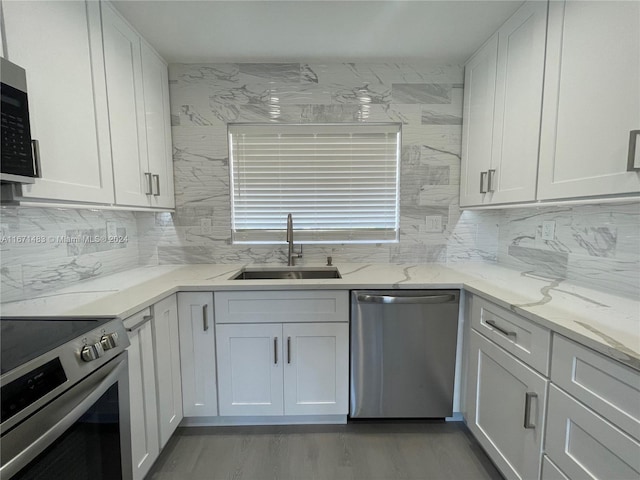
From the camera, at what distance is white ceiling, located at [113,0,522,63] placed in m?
1.51

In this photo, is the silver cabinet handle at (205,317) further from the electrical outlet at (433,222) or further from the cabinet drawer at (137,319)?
the electrical outlet at (433,222)

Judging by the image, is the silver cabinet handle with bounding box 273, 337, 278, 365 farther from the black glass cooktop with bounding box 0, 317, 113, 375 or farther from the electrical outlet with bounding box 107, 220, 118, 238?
the electrical outlet with bounding box 107, 220, 118, 238

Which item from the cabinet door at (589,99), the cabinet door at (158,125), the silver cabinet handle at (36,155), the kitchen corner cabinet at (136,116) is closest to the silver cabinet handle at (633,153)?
the cabinet door at (589,99)

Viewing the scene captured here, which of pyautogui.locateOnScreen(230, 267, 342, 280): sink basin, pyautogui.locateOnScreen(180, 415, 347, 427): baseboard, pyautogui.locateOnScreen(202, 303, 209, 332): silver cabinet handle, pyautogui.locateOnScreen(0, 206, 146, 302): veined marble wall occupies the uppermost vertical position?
pyautogui.locateOnScreen(0, 206, 146, 302): veined marble wall

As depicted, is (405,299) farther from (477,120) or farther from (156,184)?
(156,184)

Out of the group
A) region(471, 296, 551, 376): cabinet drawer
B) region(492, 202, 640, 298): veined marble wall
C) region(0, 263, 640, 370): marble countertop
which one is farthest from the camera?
region(492, 202, 640, 298): veined marble wall

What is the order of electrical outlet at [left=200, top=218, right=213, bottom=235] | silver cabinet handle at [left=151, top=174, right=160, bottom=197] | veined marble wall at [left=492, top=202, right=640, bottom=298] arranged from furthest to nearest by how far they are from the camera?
electrical outlet at [left=200, top=218, right=213, bottom=235]
silver cabinet handle at [left=151, top=174, right=160, bottom=197]
veined marble wall at [left=492, top=202, right=640, bottom=298]

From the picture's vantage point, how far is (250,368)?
5.52 ft

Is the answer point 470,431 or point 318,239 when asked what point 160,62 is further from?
point 470,431

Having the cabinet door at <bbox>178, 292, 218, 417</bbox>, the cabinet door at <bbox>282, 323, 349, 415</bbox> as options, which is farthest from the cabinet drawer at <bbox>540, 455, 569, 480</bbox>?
the cabinet door at <bbox>178, 292, 218, 417</bbox>

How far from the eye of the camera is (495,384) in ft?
4.51

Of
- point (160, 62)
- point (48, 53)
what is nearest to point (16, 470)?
point (48, 53)

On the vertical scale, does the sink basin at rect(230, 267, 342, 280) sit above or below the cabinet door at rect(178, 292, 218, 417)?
above

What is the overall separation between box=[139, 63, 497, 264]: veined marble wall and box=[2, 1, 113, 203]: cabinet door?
0.75 metres
